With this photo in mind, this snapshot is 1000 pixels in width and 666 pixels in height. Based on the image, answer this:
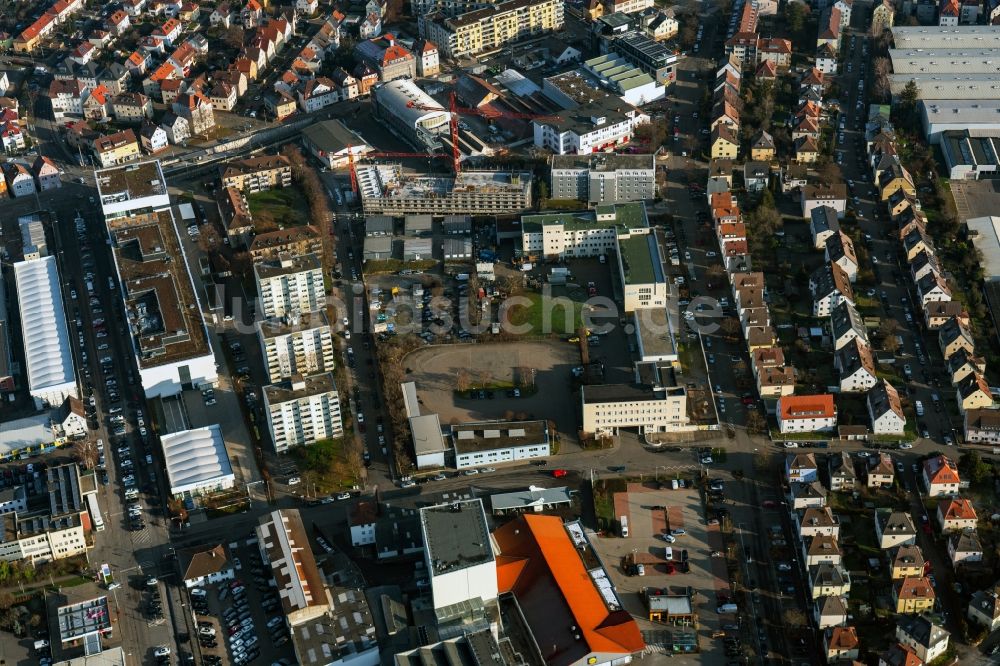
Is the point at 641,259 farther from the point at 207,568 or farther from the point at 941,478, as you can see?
the point at 207,568

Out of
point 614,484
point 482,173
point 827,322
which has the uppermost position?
point 482,173

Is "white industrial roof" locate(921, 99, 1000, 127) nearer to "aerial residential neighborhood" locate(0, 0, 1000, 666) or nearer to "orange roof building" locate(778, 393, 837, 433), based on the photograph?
"aerial residential neighborhood" locate(0, 0, 1000, 666)

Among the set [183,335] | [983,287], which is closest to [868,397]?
[983,287]

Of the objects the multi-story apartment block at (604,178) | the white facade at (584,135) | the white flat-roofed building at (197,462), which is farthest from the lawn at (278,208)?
the white flat-roofed building at (197,462)

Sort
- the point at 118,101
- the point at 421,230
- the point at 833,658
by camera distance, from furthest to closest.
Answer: the point at 118,101, the point at 421,230, the point at 833,658

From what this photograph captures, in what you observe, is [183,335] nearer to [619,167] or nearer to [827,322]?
Answer: [619,167]
